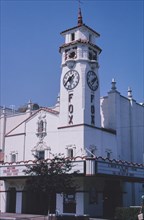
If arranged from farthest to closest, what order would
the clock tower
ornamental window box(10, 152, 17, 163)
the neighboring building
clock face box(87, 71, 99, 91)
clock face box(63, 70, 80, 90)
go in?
ornamental window box(10, 152, 17, 163), clock face box(87, 71, 99, 91), clock face box(63, 70, 80, 90), the clock tower, the neighboring building

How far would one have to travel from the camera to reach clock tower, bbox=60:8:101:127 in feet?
117

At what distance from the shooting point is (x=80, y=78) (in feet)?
119

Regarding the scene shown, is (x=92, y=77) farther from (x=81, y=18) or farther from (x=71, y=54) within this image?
(x=81, y=18)

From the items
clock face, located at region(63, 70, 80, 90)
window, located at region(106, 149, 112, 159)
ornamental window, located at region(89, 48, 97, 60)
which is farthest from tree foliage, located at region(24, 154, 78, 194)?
ornamental window, located at region(89, 48, 97, 60)

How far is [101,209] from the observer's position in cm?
3447

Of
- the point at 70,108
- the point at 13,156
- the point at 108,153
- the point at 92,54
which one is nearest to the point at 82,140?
the point at 70,108

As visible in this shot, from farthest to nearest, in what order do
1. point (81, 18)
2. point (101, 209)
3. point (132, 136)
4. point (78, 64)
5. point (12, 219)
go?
1. point (132, 136)
2. point (81, 18)
3. point (78, 64)
4. point (101, 209)
5. point (12, 219)

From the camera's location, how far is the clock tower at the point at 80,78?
35.6 m

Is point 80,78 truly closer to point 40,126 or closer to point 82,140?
point 82,140

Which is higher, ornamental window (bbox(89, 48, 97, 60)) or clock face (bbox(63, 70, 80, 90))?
ornamental window (bbox(89, 48, 97, 60))

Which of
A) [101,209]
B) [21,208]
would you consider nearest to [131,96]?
[101,209]

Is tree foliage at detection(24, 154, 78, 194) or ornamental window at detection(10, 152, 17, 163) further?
ornamental window at detection(10, 152, 17, 163)

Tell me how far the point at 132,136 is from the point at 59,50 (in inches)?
499

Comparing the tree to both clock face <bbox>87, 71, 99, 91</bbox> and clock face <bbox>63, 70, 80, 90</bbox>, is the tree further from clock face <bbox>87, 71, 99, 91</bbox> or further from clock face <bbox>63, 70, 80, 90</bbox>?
clock face <bbox>87, 71, 99, 91</bbox>
